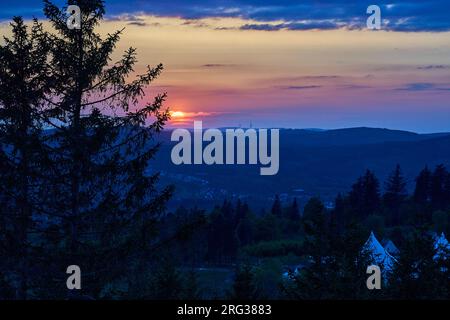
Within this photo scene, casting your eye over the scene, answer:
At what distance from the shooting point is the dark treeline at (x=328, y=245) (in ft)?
61.7

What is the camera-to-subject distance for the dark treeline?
61.7 ft

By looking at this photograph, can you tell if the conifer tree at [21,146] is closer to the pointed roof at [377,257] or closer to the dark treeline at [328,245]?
the dark treeline at [328,245]

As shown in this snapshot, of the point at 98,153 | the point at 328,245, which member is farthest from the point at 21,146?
the point at 328,245

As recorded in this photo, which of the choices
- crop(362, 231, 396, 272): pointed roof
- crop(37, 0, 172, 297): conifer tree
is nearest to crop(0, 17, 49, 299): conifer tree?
crop(37, 0, 172, 297): conifer tree

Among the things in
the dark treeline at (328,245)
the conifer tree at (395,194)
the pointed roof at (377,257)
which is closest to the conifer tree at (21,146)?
the dark treeline at (328,245)

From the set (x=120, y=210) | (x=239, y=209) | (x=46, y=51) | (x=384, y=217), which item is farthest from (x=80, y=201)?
(x=239, y=209)

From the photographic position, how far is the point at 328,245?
1981cm

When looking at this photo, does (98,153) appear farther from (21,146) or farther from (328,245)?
(328,245)

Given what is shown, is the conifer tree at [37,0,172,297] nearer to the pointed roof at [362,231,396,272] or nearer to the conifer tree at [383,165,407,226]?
the pointed roof at [362,231,396,272]

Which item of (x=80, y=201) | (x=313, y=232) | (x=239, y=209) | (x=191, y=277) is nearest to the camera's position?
(x=80, y=201)

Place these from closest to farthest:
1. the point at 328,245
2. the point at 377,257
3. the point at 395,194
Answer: the point at 328,245 < the point at 377,257 < the point at 395,194

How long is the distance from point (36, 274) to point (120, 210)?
2.99 metres

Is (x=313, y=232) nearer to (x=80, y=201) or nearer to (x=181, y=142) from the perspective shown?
(x=181, y=142)
